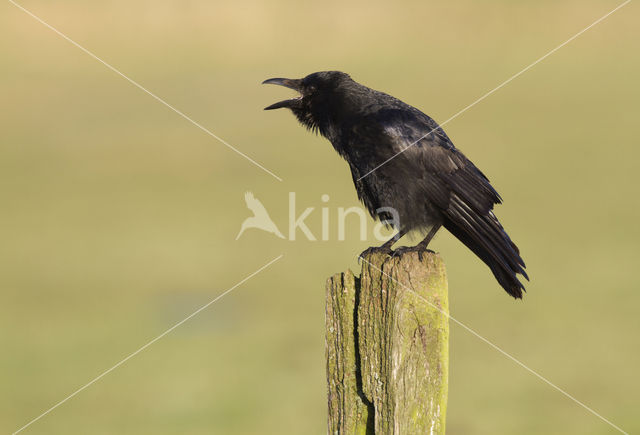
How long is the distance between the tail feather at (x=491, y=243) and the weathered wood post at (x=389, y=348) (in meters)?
1.70

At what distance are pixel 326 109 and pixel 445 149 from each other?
1101 mm

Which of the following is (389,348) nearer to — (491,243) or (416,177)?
(491,243)

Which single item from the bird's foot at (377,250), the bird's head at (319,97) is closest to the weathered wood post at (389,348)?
the bird's foot at (377,250)

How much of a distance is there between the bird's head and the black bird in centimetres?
10

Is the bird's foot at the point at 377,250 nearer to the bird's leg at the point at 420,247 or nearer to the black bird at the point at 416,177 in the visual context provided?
the black bird at the point at 416,177

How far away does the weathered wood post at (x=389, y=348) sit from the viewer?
3633 mm

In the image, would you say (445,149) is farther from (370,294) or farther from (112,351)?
(112,351)

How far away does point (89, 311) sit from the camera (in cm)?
1434

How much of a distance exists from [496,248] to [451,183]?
2.15 feet

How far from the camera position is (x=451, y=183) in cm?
605

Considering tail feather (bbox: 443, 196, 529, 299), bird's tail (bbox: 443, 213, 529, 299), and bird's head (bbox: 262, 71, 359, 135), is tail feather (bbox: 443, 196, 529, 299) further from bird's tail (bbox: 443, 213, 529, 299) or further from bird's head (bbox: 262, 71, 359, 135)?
bird's head (bbox: 262, 71, 359, 135)

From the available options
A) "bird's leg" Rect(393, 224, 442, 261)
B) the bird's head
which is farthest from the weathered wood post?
the bird's head

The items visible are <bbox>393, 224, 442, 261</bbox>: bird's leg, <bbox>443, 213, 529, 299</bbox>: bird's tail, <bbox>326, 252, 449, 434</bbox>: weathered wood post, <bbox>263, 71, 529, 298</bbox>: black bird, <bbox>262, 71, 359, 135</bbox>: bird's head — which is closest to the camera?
<bbox>326, 252, 449, 434</bbox>: weathered wood post

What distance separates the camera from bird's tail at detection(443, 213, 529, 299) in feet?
18.3
